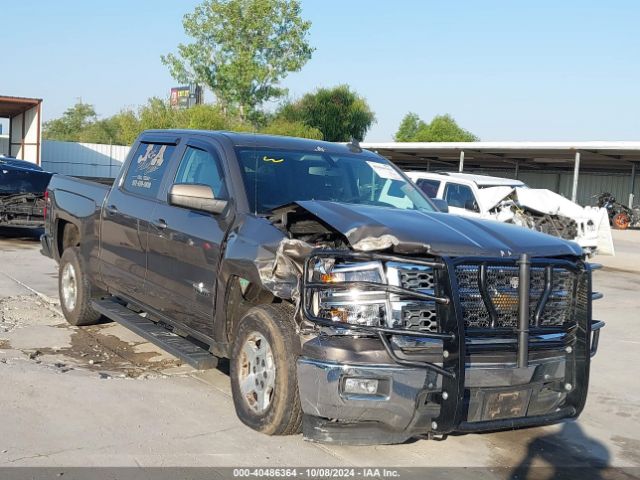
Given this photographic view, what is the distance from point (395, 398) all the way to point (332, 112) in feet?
183

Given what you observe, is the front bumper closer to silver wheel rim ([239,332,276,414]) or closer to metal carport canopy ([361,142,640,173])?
silver wheel rim ([239,332,276,414])

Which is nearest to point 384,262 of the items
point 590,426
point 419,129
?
point 590,426

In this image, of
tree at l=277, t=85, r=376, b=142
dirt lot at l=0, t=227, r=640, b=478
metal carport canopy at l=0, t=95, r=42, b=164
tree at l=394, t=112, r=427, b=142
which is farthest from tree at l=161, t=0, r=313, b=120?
dirt lot at l=0, t=227, r=640, b=478

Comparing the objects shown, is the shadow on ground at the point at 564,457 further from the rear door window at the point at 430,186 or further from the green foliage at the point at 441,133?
the green foliage at the point at 441,133

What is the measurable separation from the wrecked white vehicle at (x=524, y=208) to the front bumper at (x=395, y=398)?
1367cm

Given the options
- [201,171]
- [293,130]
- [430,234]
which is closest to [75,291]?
[201,171]

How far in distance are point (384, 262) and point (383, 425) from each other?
87 centimetres

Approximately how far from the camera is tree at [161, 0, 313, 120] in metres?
56.3

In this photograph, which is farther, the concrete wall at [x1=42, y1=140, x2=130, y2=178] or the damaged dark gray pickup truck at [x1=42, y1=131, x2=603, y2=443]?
the concrete wall at [x1=42, y1=140, x2=130, y2=178]

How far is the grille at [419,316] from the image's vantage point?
169 inches

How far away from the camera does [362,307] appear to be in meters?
4.32

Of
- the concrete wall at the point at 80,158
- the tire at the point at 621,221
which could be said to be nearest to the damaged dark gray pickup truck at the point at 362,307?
the tire at the point at 621,221

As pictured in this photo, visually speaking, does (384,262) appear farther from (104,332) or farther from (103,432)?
(104,332)

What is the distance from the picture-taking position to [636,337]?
30.6 ft
